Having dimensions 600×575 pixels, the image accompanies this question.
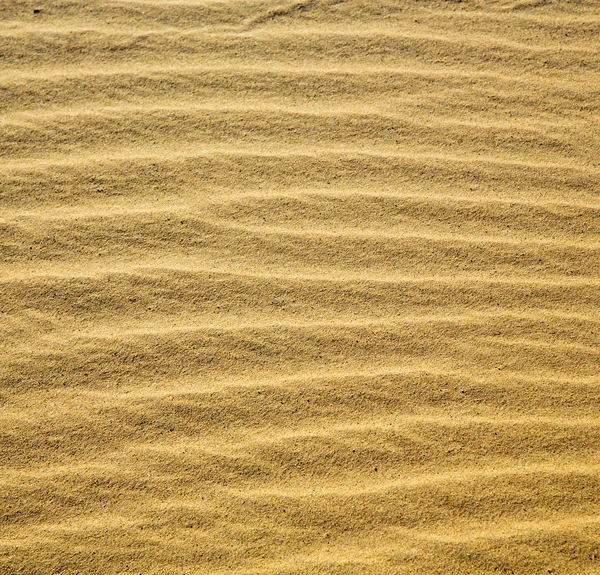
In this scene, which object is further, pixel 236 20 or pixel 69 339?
pixel 236 20

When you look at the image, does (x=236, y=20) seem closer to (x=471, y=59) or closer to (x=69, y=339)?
(x=471, y=59)

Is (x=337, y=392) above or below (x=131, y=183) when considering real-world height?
below

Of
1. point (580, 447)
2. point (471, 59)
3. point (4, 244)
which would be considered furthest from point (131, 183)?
point (580, 447)

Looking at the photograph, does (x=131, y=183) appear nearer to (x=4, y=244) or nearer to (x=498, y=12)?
(x=4, y=244)

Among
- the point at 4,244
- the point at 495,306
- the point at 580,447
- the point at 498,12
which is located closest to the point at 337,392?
the point at 495,306

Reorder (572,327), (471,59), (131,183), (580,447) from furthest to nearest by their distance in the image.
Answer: (471,59) < (131,183) < (572,327) < (580,447)

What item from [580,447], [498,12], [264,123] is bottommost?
[580,447]

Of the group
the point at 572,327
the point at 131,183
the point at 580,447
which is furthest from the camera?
the point at 131,183
